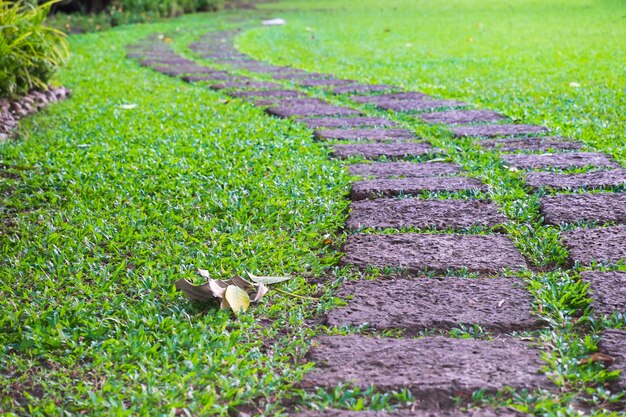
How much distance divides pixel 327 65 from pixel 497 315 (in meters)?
5.68

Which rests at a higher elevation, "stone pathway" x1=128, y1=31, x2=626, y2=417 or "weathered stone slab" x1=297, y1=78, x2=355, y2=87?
"weathered stone slab" x1=297, y1=78, x2=355, y2=87

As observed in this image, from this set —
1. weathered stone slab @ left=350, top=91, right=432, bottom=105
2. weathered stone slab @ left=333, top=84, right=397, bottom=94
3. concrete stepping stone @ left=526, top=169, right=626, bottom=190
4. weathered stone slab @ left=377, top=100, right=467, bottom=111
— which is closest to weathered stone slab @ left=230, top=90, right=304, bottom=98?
weathered stone slab @ left=333, top=84, right=397, bottom=94

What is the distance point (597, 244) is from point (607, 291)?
0.35 metres

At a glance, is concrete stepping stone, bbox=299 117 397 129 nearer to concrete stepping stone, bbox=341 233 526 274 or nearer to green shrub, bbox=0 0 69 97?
concrete stepping stone, bbox=341 233 526 274

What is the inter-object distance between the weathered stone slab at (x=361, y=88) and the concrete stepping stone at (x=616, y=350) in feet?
12.2

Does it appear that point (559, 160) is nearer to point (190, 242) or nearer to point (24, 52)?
point (190, 242)

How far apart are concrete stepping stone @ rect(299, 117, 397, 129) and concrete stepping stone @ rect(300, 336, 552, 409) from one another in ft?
7.97

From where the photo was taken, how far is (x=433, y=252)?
221 centimetres

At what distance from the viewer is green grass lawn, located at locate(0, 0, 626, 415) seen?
1.57m

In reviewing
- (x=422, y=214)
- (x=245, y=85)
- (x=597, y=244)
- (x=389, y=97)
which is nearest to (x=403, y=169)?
(x=422, y=214)

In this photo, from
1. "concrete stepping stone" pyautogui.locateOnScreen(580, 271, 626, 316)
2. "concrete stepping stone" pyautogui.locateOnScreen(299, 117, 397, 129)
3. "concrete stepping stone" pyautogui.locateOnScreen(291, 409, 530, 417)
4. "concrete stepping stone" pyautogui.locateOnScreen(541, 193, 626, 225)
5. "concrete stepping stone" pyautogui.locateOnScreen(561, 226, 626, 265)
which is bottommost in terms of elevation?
"concrete stepping stone" pyautogui.locateOnScreen(291, 409, 530, 417)

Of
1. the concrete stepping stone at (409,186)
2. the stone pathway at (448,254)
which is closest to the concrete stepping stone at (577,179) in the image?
the stone pathway at (448,254)

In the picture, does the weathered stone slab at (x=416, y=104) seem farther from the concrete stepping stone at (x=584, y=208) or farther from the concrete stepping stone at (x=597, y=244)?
the concrete stepping stone at (x=597, y=244)

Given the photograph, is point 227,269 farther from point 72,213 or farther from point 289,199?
point 72,213
